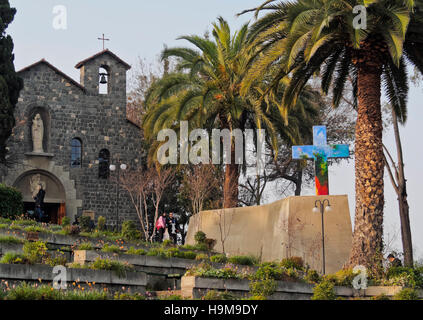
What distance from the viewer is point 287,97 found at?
71.1 feet

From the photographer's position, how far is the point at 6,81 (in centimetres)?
3002

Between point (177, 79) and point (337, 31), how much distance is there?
11.1m

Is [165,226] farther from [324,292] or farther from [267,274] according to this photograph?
[324,292]

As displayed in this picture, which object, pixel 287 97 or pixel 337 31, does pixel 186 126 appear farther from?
pixel 337 31

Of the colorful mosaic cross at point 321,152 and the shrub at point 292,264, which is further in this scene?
the colorful mosaic cross at point 321,152

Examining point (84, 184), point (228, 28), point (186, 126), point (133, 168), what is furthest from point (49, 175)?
point (228, 28)

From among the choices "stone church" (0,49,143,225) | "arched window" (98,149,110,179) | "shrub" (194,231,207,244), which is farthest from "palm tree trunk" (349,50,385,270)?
"arched window" (98,149,110,179)

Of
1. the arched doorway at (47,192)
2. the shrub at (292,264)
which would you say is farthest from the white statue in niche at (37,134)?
the shrub at (292,264)

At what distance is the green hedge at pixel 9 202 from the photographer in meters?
26.9

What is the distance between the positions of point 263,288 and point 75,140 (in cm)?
2119

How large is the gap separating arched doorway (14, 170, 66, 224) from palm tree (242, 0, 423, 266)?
52.3 feet

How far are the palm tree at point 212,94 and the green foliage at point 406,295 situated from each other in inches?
476

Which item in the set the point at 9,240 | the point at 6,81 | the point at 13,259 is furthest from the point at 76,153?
the point at 13,259

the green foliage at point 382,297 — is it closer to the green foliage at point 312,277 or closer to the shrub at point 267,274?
the green foliage at point 312,277
